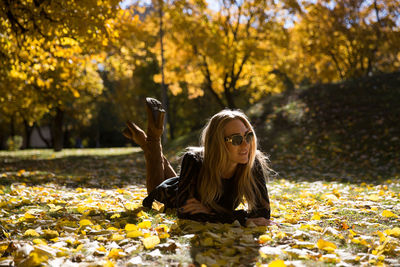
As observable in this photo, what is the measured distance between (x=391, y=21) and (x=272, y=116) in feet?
31.5

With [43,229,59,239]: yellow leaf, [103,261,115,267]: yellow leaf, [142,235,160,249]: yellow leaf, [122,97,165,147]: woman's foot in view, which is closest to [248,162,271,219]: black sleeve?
[142,235,160,249]: yellow leaf

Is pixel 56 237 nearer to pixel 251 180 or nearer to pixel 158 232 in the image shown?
pixel 158 232

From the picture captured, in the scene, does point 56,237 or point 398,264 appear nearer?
point 398,264

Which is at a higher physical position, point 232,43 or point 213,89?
point 232,43

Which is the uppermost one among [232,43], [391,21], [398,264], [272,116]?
[391,21]

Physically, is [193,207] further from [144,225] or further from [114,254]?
[114,254]

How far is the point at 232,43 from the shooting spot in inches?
625

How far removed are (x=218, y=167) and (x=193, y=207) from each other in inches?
17.1

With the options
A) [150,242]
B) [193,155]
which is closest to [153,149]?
[193,155]

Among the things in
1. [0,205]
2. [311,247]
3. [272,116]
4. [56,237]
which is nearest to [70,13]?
[0,205]

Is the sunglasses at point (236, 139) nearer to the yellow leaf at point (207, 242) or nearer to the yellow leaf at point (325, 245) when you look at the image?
the yellow leaf at point (207, 242)

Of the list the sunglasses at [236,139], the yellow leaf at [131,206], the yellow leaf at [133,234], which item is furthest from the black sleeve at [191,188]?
the yellow leaf at [131,206]

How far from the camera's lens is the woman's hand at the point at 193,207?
3277 millimetres

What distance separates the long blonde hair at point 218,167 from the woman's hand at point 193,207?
62mm
